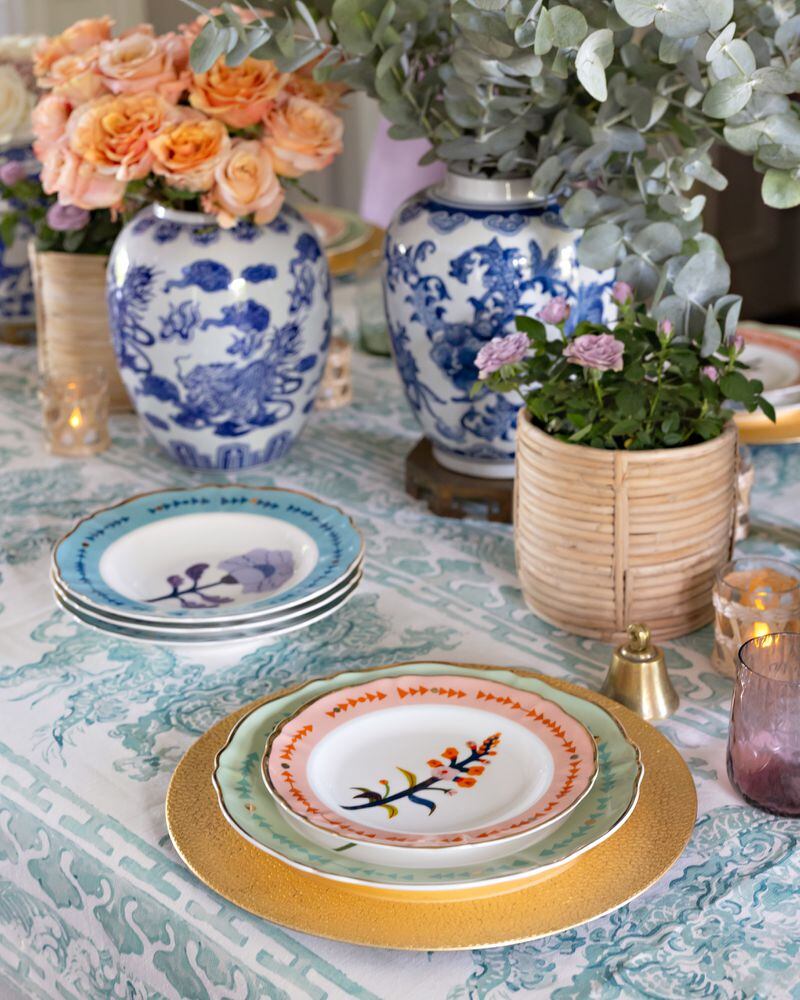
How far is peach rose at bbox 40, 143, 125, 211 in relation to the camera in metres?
1.20

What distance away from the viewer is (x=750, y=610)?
939 mm

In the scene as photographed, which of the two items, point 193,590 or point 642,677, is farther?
point 193,590

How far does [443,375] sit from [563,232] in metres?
0.17

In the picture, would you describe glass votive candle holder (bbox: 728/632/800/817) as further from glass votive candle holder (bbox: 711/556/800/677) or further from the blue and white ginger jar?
the blue and white ginger jar

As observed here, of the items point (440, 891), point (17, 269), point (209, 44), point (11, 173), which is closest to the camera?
point (440, 891)

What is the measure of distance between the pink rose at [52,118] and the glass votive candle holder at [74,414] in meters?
0.26

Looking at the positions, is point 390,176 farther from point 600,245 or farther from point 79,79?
point 600,245

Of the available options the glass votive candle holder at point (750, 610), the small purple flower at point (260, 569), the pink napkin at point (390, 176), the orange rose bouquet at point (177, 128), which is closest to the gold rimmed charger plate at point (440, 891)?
the glass votive candle holder at point (750, 610)

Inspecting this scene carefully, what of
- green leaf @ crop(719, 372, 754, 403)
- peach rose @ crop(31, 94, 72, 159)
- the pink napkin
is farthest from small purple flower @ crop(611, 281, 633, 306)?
the pink napkin

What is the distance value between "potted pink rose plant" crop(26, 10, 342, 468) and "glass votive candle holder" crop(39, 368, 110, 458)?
8cm

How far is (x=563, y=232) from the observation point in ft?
3.76

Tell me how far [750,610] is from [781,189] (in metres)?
0.31

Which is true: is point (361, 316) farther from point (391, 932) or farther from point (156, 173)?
point (391, 932)

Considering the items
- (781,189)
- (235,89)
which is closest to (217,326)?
(235,89)
